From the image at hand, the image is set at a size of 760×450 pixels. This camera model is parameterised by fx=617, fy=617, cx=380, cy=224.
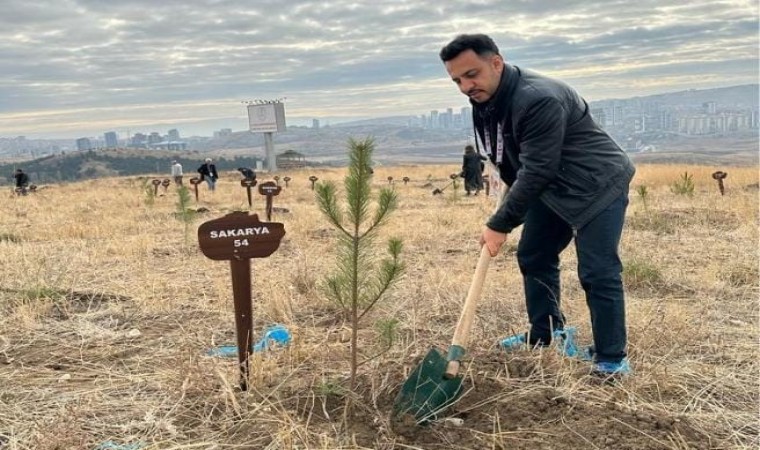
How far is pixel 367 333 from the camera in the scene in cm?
384

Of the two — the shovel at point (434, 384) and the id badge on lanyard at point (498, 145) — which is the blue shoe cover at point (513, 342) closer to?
the shovel at point (434, 384)

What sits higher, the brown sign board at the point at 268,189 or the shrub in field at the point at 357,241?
the shrub in field at the point at 357,241

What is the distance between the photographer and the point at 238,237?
2.76 m

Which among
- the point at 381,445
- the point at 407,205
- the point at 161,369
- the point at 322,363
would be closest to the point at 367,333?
the point at 322,363

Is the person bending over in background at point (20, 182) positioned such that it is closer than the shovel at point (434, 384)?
No

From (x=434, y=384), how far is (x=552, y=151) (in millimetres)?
1108

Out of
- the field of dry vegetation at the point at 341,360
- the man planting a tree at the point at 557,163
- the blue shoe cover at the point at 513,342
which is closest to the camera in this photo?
the field of dry vegetation at the point at 341,360

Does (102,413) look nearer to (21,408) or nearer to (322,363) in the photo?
(21,408)

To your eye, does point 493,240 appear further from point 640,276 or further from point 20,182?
point 20,182

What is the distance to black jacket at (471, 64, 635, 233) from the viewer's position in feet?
8.67

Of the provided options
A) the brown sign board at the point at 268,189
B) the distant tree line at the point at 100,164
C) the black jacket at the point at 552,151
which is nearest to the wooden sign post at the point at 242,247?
the black jacket at the point at 552,151

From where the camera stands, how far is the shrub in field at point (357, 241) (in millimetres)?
2531

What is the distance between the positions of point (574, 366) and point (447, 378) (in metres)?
0.77

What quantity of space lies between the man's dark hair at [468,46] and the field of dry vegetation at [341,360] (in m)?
1.21
